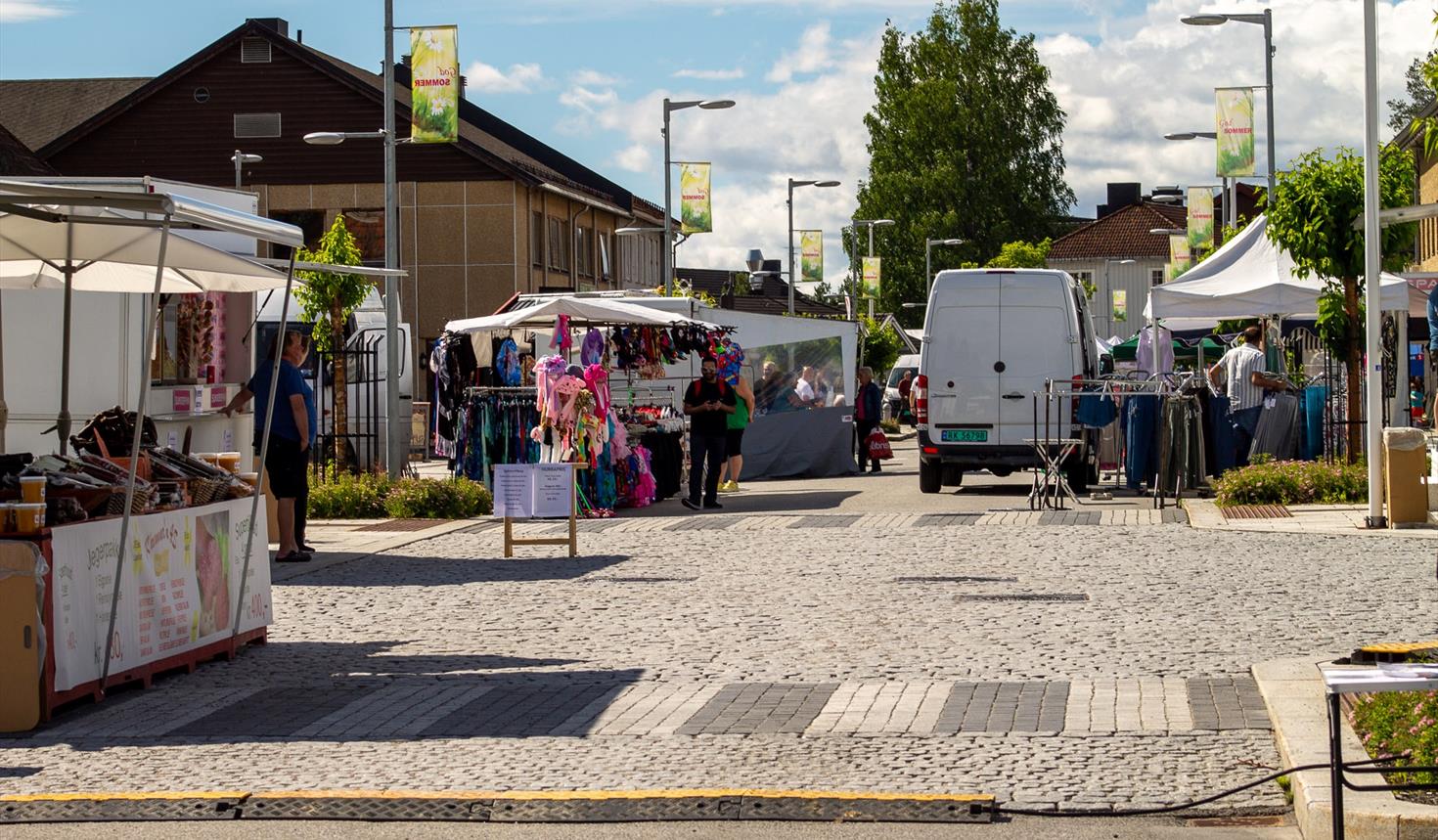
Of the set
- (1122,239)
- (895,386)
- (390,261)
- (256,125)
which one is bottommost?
(895,386)

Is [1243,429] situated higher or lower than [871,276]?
lower

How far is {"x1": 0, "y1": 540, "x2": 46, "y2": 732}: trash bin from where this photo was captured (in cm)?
873

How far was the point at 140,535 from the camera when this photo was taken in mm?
9883

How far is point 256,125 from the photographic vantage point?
57219mm

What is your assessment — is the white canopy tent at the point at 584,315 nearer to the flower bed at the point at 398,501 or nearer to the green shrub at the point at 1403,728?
the flower bed at the point at 398,501

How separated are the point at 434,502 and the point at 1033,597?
9.93 metres

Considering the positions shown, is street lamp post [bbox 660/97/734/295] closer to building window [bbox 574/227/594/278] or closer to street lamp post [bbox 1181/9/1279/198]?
street lamp post [bbox 1181/9/1279/198]

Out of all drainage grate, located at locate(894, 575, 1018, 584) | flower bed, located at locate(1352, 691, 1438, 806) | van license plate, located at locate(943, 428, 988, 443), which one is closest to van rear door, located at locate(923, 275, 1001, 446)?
van license plate, located at locate(943, 428, 988, 443)

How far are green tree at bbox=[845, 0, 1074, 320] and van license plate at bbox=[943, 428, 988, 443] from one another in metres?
57.1

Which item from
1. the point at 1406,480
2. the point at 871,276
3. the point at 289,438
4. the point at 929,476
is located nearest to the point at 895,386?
the point at 871,276

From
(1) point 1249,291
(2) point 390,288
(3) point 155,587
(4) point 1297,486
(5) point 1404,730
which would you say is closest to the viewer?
(5) point 1404,730

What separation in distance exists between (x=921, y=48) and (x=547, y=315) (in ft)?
198

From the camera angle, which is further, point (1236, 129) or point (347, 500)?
point (1236, 129)

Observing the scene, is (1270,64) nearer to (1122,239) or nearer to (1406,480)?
Answer: (1406,480)
